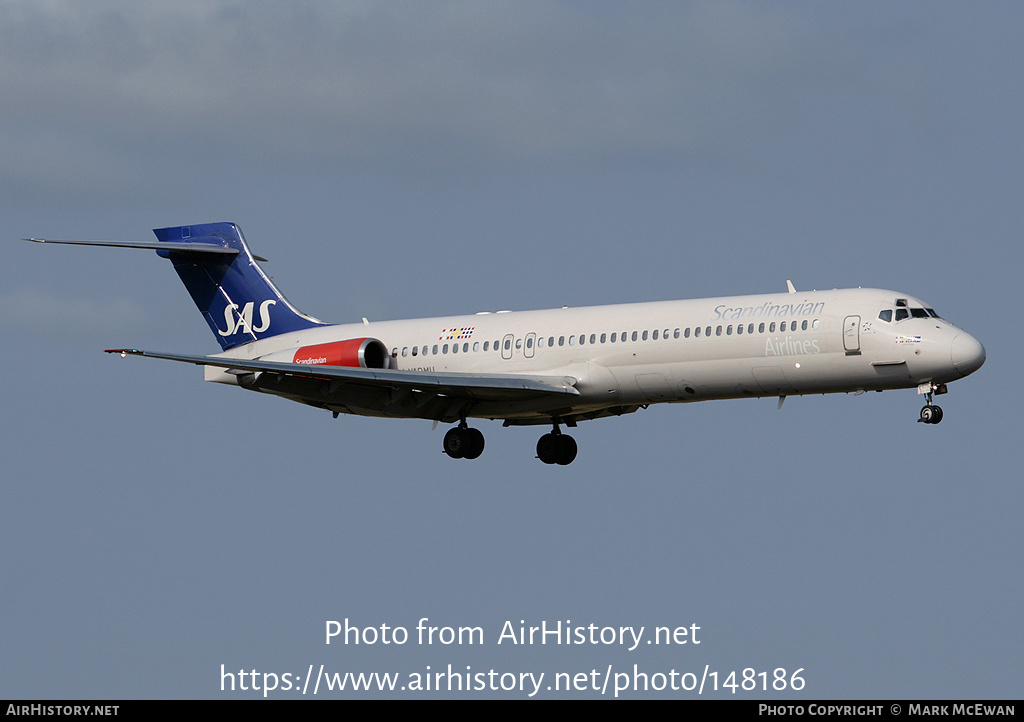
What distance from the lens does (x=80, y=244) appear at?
1642 inches

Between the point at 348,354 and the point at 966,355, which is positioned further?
the point at 348,354

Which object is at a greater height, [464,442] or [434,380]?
[434,380]

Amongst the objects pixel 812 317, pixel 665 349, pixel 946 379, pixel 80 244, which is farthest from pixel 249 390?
pixel 946 379

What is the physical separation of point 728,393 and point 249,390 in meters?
12.5

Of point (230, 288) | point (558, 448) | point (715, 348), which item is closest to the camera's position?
point (715, 348)

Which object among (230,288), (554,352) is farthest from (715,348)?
(230,288)

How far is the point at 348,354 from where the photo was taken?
41219 millimetres

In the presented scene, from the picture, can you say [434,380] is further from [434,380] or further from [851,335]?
[851,335]

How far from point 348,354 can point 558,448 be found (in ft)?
19.1

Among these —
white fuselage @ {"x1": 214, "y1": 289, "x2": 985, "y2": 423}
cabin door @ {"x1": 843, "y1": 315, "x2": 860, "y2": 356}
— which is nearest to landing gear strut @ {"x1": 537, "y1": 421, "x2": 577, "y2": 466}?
white fuselage @ {"x1": 214, "y1": 289, "x2": 985, "y2": 423}

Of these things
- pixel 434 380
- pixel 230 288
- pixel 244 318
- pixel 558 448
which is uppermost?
pixel 230 288

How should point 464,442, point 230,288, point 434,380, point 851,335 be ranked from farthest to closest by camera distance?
point 230,288 → point 464,442 → point 434,380 → point 851,335

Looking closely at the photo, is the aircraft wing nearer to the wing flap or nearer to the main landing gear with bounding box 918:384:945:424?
the wing flap

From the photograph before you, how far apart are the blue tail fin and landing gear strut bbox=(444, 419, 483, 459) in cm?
589
